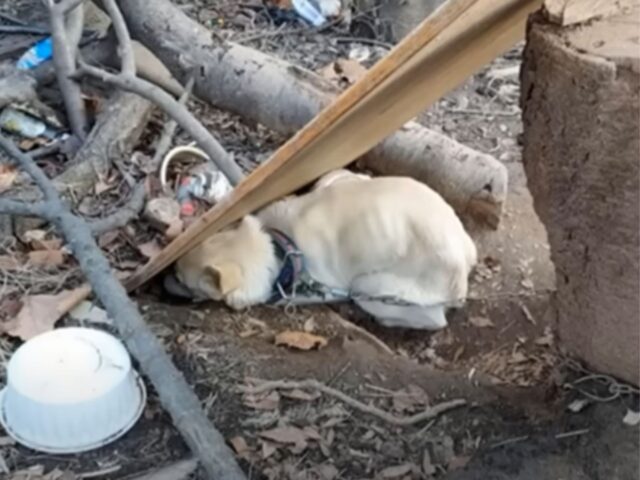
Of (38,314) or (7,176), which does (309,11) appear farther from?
(38,314)

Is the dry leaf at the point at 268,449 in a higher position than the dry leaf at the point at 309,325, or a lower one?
higher

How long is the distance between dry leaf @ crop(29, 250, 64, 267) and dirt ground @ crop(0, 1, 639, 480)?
16cm

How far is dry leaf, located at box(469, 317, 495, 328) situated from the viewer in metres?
2.93

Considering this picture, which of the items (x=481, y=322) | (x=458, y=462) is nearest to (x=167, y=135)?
(x=481, y=322)

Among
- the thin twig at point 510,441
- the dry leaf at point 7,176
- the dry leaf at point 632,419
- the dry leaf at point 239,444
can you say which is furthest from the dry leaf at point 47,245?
the dry leaf at point 632,419

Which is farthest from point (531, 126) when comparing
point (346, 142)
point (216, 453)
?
point (216, 453)

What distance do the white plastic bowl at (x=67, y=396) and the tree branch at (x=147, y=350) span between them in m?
0.08

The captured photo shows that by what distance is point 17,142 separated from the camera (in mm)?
3518

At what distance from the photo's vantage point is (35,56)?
388 centimetres

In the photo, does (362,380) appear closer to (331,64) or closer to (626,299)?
(626,299)

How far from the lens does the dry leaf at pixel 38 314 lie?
2.63m

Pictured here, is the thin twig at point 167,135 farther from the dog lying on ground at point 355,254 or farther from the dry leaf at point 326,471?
the dry leaf at point 326,471

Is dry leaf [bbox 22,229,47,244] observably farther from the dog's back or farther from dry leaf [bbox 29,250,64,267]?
the dog's back

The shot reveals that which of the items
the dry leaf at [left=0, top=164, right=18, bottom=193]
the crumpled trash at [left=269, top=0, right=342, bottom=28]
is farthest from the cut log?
the crumpled trash at [left=269, top=0, right=342, bottom=28]
